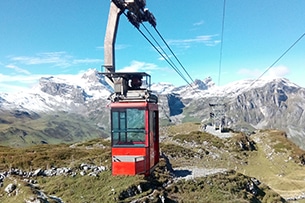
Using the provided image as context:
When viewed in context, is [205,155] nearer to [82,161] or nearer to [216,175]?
[216,175]

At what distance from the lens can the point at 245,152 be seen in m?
90.7

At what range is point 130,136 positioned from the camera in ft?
59.8

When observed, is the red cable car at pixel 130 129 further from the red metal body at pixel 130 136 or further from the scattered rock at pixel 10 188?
the scattered rock at pixel 10 188

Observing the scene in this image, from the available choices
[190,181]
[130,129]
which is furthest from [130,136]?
[190,181]

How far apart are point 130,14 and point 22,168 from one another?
39.8 metres

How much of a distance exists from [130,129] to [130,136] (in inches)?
15.2

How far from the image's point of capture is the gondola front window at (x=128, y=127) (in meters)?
18.0

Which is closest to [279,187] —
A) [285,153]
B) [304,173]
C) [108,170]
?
[304,173]

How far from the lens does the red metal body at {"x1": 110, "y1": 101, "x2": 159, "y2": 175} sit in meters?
18.0

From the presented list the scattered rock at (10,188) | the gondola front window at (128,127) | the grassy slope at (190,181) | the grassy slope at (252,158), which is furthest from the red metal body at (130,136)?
the grassy slope at (252,158)

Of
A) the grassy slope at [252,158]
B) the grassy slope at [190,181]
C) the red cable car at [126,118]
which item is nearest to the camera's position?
the red cable car at [126,118]

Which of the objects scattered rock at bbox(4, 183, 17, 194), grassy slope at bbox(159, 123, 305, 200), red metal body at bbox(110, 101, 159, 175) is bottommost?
grassy slope at bbox(159, 123, 305, 200)

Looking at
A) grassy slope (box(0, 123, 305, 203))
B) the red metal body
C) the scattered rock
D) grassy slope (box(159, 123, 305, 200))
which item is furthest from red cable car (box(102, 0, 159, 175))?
grassy slope (box(159, 123, 305, 200))

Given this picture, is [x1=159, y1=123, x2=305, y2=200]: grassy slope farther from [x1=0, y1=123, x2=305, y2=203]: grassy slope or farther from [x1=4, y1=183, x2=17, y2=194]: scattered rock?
[x1=4, y1=183, x2=17, y2=194]: scattered rock
